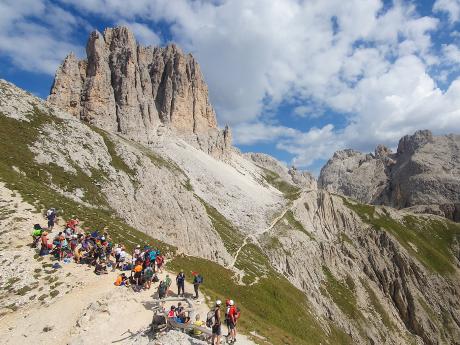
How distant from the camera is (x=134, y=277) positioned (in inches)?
1200

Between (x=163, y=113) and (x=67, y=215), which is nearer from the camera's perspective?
(x=67, y=215)

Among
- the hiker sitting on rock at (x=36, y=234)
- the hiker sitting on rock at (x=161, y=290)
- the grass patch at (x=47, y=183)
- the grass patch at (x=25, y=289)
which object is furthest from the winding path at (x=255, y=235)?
the grass patch at (x=25, y=289)

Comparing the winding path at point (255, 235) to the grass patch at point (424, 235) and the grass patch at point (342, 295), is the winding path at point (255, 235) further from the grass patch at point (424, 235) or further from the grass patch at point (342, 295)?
the grass patch at point (424, 235)

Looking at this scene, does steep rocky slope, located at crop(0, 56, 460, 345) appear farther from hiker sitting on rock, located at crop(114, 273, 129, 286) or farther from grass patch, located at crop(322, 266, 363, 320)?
hiker sitting on rock, located at crop(114, 273, 129, 286)

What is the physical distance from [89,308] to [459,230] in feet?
585

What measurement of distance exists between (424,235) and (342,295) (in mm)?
76786

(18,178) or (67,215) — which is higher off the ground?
(18,178)

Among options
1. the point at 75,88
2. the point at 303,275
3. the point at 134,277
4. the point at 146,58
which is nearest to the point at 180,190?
the point at 303,275

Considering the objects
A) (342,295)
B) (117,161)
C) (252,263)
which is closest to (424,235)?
(342,295)

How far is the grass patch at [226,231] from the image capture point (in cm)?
8338

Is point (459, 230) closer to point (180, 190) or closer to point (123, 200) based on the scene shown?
point (180, 190)

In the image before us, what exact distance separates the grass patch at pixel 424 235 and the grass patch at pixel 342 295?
141 feet

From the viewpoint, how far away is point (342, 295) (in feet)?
326

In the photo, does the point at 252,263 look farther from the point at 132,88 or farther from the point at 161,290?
the point at 132,88
